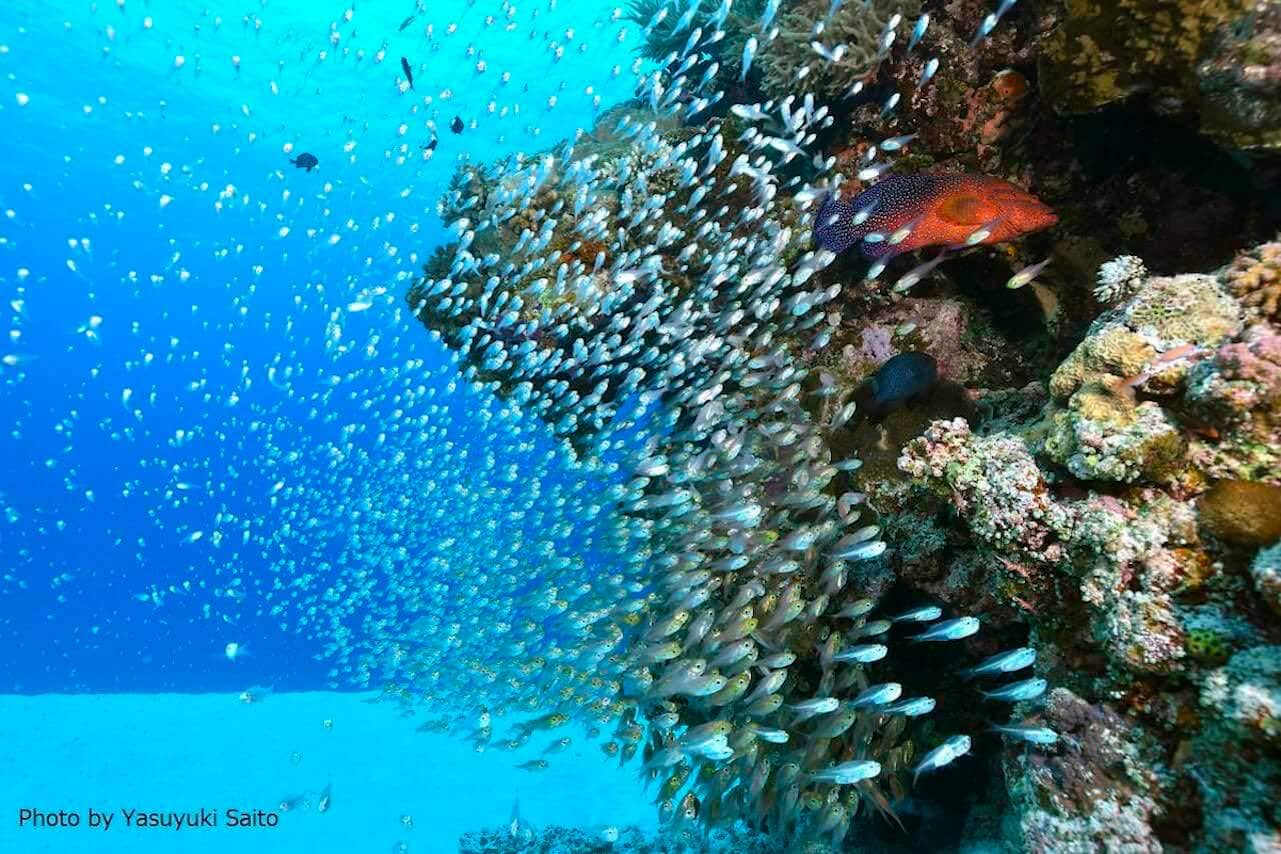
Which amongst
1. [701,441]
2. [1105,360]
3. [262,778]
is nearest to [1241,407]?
[1105,360]

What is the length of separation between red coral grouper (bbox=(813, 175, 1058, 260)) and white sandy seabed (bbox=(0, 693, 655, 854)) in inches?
764

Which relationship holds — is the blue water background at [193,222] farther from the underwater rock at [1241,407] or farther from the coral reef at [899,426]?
the underwater rock at [1241,407]

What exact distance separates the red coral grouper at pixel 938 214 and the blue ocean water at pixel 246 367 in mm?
3988

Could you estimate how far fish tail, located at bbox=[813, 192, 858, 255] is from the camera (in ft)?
21.9

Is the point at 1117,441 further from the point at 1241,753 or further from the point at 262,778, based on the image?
the point at 262,778

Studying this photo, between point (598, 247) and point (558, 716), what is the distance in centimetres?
521

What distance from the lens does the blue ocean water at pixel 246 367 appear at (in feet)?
47.5

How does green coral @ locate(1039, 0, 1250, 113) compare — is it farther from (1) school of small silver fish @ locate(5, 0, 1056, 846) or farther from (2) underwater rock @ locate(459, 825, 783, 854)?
(2) underwater rock @ locate(459, 825, 783, 854)

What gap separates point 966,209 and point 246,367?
33.7m

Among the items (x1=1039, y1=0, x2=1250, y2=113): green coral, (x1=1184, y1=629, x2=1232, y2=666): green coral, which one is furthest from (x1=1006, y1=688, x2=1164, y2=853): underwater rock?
(x1=1039, y1=0, x2=1250, y2=113): green coral

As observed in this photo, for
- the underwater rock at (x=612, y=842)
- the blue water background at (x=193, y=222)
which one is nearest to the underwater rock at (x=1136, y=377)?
the blue water background at (x=193, y=222)

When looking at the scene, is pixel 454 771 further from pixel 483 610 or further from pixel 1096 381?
pixel 1096 381

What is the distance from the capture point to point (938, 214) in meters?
6.15

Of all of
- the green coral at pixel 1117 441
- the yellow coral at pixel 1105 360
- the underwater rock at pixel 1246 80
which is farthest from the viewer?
the underwater rock at pixel 1246 80
